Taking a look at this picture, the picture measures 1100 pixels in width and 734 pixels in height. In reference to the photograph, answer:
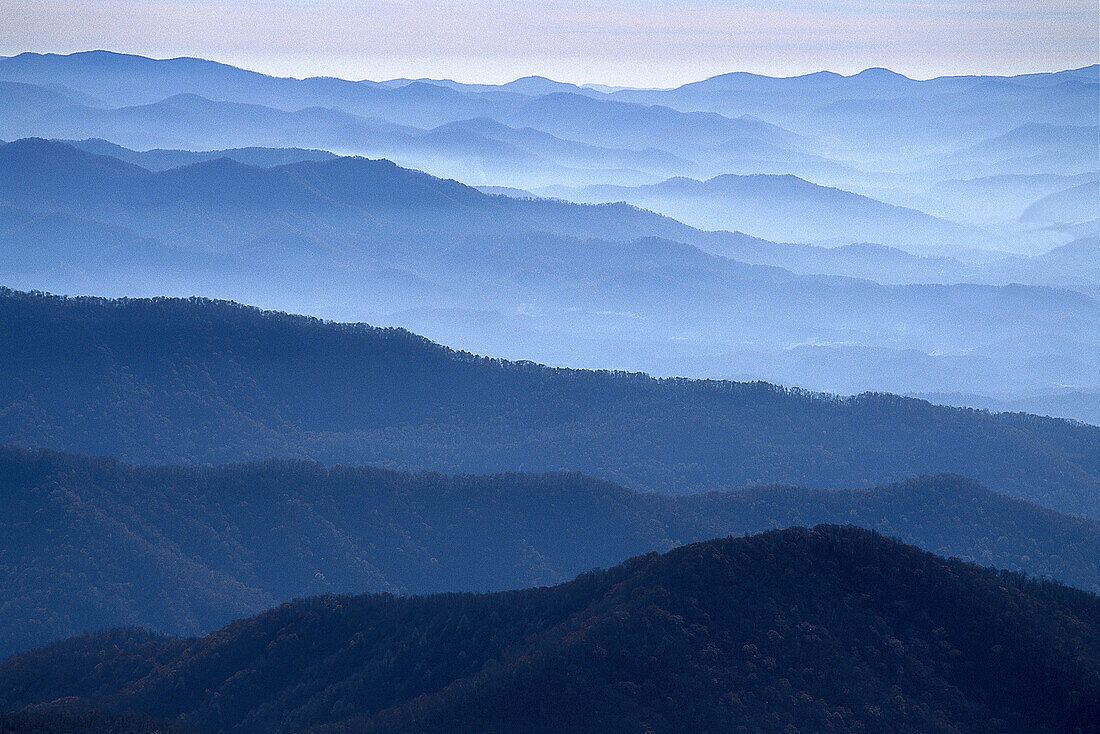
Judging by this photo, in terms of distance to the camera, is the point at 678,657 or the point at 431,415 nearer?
the point at 678,657

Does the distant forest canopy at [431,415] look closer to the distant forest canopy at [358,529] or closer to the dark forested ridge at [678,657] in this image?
the distant forest canopy at [358,529]

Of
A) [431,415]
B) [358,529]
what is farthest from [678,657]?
[431,415]

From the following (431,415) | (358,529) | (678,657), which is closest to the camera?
Result: (678,657)

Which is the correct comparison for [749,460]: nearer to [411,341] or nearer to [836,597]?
[411,341]

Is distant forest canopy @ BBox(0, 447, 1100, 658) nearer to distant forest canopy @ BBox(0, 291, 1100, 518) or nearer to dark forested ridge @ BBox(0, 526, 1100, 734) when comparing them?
distant forest canopy @ BBox(0, 291, 1100, 518)

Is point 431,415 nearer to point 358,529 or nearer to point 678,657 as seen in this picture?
point 358,529
